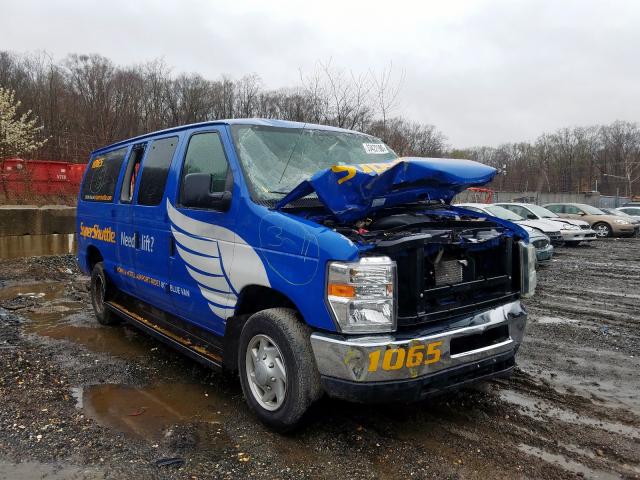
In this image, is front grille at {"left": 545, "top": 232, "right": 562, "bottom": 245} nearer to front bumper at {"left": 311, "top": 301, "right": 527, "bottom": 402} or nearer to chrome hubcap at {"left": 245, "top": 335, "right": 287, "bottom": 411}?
front bumper at {"left": 311, "top": 301, "right": 527, "bottom": 402}

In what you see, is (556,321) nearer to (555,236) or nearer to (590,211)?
(555,236)

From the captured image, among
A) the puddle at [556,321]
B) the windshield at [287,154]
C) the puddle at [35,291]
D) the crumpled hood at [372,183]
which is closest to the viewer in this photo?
the crumpled hood at [372,183]

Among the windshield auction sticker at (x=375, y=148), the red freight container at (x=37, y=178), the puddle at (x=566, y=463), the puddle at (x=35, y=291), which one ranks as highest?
the red freight container at (x=37, y=178)

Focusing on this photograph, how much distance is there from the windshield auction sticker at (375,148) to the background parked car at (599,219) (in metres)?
20.7

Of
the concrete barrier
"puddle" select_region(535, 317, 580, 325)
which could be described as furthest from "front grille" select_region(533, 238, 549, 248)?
the concrete barrier

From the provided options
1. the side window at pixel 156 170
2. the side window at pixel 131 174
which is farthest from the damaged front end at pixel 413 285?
the side window at pixel 131 174

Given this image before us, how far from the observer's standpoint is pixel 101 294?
636 cm

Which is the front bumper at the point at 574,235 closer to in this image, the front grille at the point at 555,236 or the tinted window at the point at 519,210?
the front grille at the point at 555,236

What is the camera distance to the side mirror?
12.1 feet

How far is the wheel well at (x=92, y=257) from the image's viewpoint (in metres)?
6.57

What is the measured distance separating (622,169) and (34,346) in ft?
328

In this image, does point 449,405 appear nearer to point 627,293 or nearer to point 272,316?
point 272,316

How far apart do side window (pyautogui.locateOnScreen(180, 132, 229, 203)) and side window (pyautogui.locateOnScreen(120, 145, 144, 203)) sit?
45.1 inches

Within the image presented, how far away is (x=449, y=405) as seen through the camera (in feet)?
13.0
